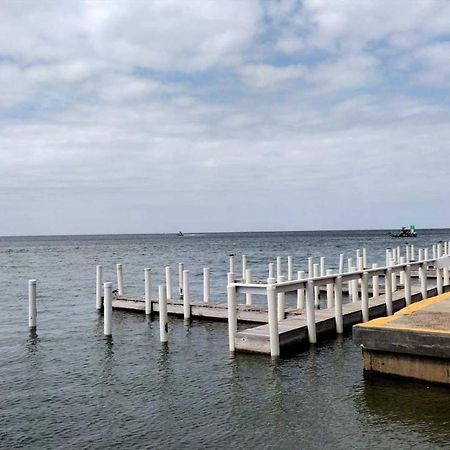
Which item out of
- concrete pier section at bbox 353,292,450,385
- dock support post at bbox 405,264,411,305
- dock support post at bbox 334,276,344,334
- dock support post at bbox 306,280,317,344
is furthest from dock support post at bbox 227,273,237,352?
dock support post at bbox 405,264,411,305

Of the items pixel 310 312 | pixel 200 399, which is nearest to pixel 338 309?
pixel 310 312

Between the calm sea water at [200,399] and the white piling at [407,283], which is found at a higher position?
the white piling at [407,283]

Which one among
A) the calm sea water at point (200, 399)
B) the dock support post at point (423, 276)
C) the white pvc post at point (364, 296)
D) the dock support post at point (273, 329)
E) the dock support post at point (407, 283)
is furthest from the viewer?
the dock support post at point (423, 276)

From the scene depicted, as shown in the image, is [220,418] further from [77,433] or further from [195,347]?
[195,347]

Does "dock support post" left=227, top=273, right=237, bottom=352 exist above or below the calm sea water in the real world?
above

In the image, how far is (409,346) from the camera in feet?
33.9

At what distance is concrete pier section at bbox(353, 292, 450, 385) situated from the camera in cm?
1007

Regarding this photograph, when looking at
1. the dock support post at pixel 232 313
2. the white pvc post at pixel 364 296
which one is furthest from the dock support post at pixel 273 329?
the white pvc post at pixel 364 296

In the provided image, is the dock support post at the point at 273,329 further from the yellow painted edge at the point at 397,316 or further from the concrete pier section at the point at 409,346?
the concrete pier section at the point at 409,346

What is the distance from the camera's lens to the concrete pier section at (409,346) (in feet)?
33.0

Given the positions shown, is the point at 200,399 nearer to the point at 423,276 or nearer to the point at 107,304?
the point at 107,304

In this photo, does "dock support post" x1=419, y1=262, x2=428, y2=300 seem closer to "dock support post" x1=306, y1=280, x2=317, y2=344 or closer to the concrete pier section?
"dock support post" x1=306, y1=280, x2=317, y2=344

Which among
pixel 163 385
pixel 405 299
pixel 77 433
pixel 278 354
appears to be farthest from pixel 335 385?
pixel 405 299

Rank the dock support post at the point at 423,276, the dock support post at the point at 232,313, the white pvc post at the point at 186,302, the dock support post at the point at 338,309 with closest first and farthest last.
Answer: the dock support post at the point at 232,313 → the dock support post at the point at 338,309 → the white pvc post at the point at 186,302 → the dock support post at the point at 423,276
